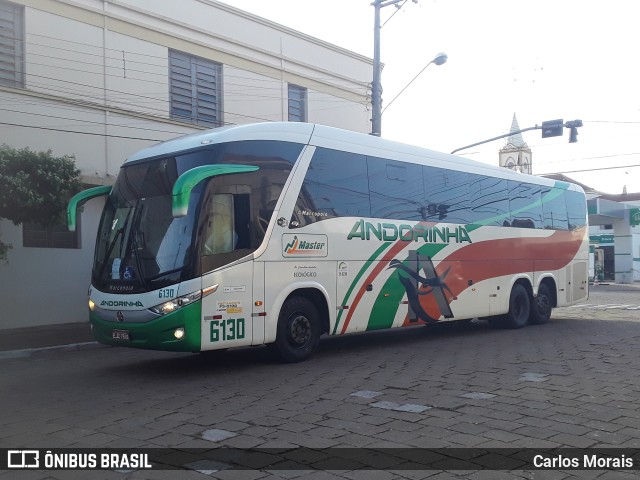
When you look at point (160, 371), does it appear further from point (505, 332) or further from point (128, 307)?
point (505, 332)

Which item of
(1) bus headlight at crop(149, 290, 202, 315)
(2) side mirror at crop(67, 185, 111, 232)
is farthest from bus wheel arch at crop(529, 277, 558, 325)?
(2) side mirror at crop(67, 185, 111, 232)

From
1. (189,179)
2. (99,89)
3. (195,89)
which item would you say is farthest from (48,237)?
(189,179)

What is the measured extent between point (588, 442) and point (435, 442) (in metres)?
1.30

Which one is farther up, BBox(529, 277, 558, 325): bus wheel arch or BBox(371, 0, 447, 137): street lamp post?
BBox(371, 0, 447, 137): street lamp post

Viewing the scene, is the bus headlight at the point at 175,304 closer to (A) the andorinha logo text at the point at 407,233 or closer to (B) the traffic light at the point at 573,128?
(A) the andorinha logo text at the point at 407,233

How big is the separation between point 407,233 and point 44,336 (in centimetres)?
822

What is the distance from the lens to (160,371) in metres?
10.3

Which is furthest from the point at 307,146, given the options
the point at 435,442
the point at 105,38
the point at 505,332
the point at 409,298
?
the point at 105,38

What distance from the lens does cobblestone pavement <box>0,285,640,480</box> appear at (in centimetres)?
601

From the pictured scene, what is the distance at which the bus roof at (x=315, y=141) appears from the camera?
10.0 meters

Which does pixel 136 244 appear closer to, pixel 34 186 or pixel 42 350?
pixel 42 350

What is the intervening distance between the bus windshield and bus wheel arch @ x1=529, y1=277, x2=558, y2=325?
30.2 ft

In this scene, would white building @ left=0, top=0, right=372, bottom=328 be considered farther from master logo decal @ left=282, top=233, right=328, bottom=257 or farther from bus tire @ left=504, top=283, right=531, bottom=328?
bus tire @ left=504, top=283, right=531, bottom=328

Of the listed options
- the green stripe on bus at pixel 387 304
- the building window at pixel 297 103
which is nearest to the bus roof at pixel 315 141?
the green stripe on bus at pixel 387 304
